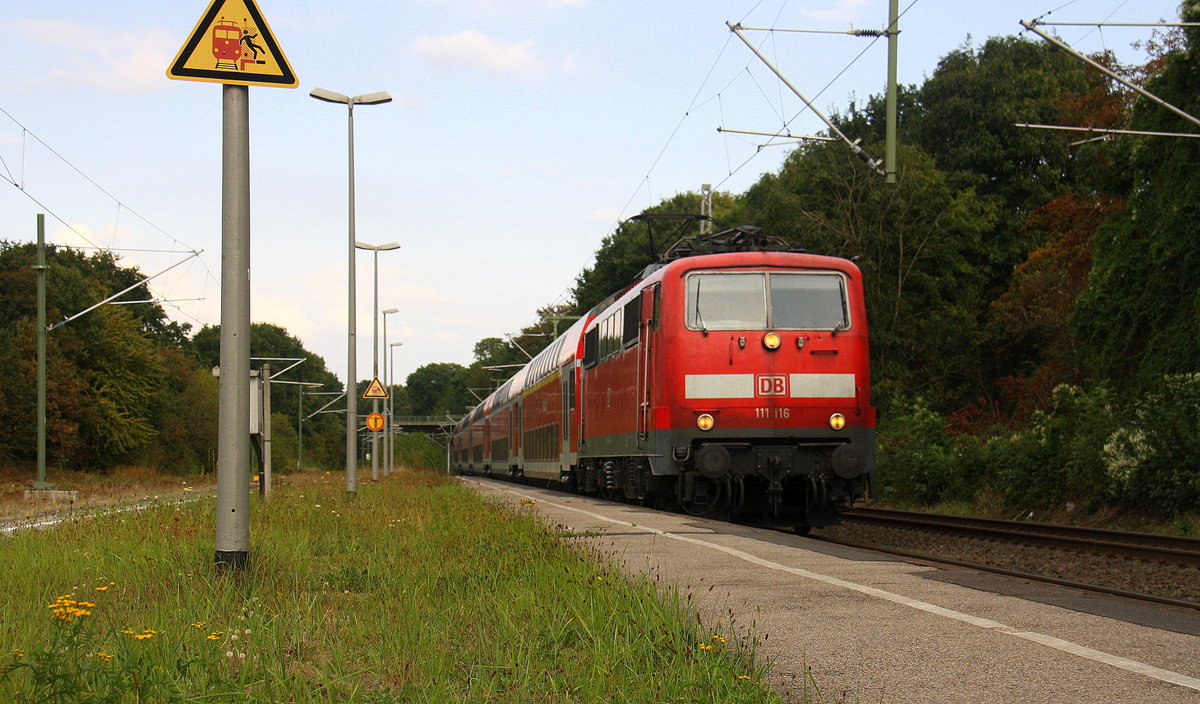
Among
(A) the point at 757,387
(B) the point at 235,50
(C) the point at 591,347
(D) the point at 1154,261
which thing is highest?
(D) the point at 1154,261

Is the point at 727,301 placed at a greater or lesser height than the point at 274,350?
lesser

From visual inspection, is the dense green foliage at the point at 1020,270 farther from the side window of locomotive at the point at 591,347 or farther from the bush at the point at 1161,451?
the side window of locomotive at the point at 591,347

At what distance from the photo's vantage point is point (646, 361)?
15891 millimetres

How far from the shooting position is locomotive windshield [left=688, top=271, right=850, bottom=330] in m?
14.9

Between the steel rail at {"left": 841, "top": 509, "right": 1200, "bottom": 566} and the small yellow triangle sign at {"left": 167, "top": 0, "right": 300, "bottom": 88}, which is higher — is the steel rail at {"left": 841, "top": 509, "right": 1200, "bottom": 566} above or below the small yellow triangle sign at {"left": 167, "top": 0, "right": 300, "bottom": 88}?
below

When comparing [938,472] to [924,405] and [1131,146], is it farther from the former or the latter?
[1131,146]

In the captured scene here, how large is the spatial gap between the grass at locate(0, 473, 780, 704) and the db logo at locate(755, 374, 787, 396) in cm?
531

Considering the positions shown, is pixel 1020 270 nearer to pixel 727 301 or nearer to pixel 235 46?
pixel 727 301

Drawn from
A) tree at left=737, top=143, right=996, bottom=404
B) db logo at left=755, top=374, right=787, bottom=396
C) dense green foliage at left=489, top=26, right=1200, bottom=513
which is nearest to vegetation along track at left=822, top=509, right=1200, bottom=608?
db logo at left=755, top=374, right=787, bottom=396

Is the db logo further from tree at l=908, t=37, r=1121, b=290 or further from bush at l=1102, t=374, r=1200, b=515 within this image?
tree at l=908, t=37, r=1121, b=290

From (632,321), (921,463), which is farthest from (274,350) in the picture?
(632,321)

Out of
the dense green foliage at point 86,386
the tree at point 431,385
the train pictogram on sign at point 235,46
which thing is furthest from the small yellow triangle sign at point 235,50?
the tree at point 431,385

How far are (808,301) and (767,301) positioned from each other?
53 cm

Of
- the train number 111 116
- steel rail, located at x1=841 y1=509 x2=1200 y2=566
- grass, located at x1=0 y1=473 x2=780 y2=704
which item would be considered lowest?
steel rail, located at x1=841 y1=509 x2=1200 y2=566
